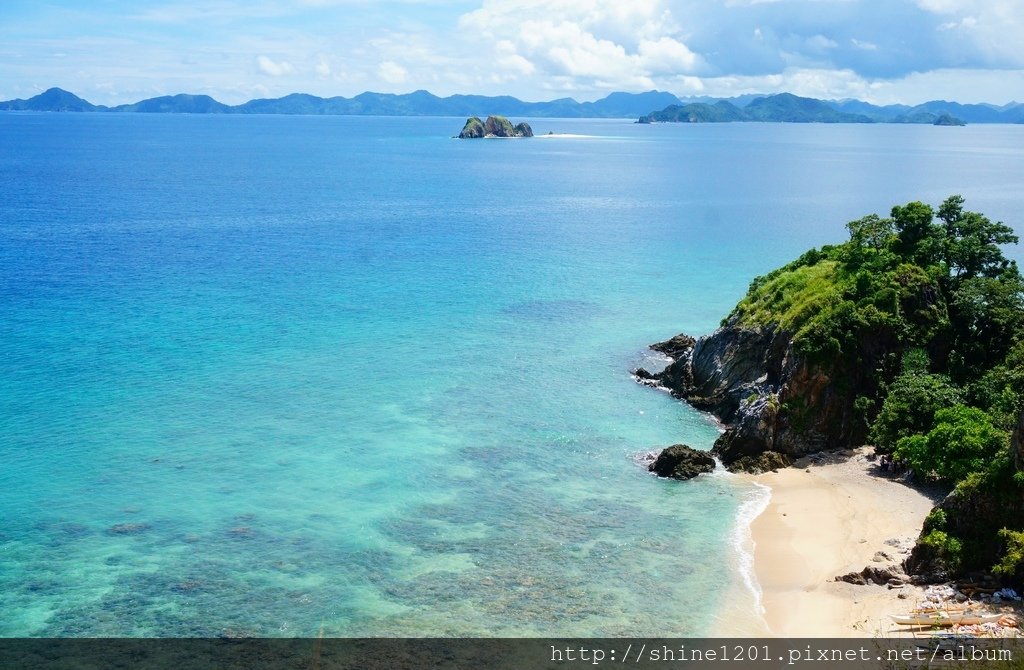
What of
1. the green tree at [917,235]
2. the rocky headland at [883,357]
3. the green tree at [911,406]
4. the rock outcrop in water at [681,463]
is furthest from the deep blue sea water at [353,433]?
the green tree at [917,235]

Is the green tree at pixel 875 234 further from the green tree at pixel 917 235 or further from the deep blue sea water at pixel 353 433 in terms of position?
the deep blue sea water at pixel 353 433

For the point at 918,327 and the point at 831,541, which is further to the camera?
the point at 918,327

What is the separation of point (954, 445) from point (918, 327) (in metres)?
13.2

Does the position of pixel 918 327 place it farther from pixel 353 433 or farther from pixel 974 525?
pixel 353 433

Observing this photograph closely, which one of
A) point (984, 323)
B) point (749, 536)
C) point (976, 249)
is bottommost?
point (749, 536)

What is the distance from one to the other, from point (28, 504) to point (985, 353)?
5501 centimetres

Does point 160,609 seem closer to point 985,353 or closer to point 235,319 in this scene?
point 235,319

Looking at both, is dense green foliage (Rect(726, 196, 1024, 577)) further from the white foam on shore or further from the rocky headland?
the white foam on shore

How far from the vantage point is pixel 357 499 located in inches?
1758

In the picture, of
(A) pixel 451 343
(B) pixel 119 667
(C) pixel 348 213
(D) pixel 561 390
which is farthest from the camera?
(C) pixel 348 213

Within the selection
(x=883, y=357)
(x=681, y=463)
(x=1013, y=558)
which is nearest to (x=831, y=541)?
(x=1013, y=558)

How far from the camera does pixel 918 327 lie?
5212cm

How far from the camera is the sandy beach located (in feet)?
109

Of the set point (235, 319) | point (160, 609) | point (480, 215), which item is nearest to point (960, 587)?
point (160, 609)
